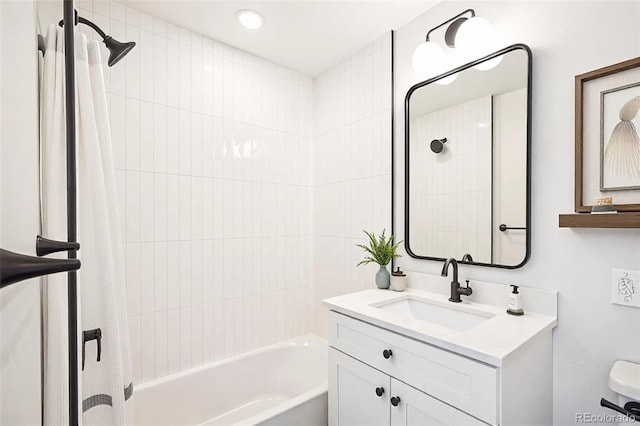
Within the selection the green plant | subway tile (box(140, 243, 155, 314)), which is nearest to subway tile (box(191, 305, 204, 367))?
subway tile (box(140, 243, 155, 314))

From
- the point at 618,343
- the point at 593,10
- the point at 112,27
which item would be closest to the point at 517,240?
the point at 618,343

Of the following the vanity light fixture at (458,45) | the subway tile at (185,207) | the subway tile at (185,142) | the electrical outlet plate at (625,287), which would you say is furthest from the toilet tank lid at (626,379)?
the subway tile at (185,142)

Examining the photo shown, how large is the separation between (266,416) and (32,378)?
1.31 metres

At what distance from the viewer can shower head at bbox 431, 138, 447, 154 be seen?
5.74 feet

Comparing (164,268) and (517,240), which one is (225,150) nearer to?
(164,268)

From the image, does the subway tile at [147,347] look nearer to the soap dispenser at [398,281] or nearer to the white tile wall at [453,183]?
the soap dispenser at [398,281]

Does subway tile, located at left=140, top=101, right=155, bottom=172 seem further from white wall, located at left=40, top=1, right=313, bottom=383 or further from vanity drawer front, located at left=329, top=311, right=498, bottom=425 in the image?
vanity drawer front, located at left=329, top=311, right=498, bottom=425

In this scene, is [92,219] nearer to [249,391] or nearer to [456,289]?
[456,289]

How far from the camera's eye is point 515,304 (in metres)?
1.36

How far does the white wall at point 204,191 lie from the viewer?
180 cm

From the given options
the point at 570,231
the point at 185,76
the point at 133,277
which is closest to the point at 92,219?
the point at 133,277

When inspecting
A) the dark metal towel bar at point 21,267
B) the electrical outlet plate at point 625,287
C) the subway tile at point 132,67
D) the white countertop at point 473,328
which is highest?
the subway tile at point 132,67

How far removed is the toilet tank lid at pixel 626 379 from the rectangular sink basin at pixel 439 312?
0.41 m

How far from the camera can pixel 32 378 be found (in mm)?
469
